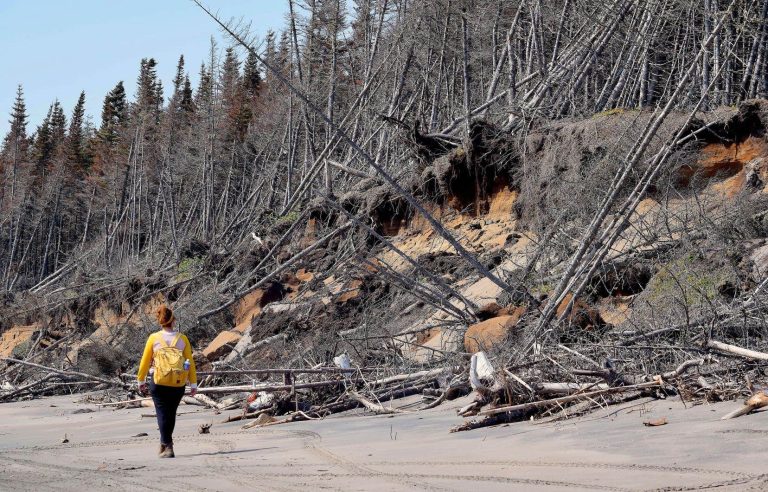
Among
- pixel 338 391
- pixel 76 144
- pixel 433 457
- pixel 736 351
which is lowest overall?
pixel 433 457

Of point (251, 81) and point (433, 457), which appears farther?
point (251, 81)

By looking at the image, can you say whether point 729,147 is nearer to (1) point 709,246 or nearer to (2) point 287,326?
(1) point 709,246

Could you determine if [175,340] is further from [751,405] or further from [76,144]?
[76,144]

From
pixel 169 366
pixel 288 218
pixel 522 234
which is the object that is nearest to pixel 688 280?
pixel 522 234

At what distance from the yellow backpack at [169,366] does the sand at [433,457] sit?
534mm

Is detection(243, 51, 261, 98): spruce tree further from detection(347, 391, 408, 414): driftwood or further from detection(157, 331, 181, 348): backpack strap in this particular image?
detection(157, 331, 181, 348): backpack strap

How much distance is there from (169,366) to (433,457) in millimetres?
2421

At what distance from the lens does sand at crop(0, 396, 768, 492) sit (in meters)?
4.64

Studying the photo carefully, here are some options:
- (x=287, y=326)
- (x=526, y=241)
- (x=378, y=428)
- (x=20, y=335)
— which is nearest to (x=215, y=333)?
(x=287, y=326)

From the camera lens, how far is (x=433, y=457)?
5.78 metres

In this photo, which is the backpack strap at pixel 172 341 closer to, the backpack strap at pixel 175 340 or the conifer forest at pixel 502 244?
the backpack strap at pixel 175 340

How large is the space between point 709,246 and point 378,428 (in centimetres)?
500

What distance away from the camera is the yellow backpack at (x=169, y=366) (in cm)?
727

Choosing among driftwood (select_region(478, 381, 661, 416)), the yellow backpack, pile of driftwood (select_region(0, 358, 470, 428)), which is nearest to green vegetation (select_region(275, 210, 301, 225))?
pile of driftwood (select_region(0, 358, 470, 428))
